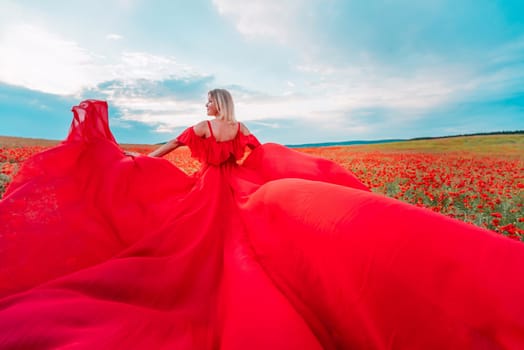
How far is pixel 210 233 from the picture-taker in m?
3.04

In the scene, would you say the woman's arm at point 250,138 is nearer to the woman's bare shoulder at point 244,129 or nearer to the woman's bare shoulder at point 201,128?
the woman's bare shoulder at point 244,129

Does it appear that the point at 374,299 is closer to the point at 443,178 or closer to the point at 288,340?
the point at 288,340

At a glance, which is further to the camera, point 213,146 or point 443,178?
point 443,178

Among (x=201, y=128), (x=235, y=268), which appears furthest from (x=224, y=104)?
(x=235, y=268)

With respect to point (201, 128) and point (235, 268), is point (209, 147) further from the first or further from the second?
point (235, 268)

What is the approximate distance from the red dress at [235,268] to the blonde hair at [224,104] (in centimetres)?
124

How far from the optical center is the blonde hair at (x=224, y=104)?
441cm

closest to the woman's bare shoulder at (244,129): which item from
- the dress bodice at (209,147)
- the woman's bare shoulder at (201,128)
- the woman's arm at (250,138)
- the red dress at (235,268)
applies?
the woman's arm at (250,138)

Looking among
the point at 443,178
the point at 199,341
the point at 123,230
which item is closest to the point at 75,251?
the point at 123,230

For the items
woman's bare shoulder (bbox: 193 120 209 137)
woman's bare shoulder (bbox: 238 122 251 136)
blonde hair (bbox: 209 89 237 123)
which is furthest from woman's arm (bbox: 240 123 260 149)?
woman's bare shoulder (bbox: 193 120 209 137)

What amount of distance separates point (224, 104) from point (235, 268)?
2613mm

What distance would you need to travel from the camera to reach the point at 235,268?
2514 millimetres

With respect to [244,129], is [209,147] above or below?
below

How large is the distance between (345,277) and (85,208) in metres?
2.64
